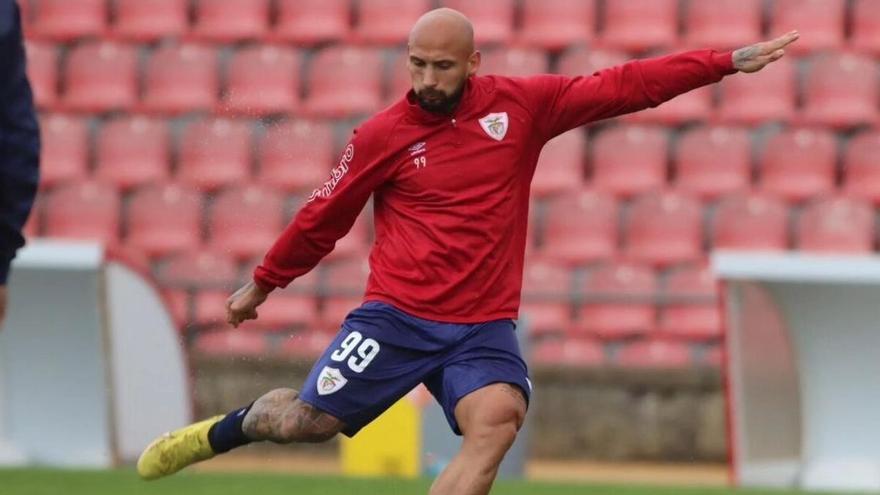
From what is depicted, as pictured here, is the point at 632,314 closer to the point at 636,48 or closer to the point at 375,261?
the point at 636,48

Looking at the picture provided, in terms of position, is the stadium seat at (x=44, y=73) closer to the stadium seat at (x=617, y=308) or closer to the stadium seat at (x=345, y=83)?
the stadium seat at (x=345, y=83)

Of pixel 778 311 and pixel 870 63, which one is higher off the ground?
pixel 870 63

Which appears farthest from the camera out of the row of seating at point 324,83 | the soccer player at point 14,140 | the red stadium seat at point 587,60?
→ the red stadium seat at point 587,60

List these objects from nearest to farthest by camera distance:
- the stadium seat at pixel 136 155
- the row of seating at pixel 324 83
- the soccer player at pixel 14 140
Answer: the soccer player at pixel 14 140 < the row of seating at pixel 324 83 < the stadium seat at pixel 136 155

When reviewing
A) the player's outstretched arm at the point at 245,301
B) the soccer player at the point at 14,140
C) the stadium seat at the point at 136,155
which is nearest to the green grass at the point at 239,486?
the player's outstretched arm at the point at 245,301

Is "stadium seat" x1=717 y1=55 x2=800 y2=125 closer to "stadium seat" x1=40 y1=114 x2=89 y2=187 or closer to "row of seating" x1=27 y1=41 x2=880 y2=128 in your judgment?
"row of seating" x1=27 y1=41 x2=880 y2=128

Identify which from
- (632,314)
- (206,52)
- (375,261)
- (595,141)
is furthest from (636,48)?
(375,261)

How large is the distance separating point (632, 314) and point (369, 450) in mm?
2544

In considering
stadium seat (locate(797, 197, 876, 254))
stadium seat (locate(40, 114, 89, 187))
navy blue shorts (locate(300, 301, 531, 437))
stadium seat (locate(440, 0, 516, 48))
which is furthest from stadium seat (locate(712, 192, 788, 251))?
navy blue shorts (locate(300, 301, 531, 437))

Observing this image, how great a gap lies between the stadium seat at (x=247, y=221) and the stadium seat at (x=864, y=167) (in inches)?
169

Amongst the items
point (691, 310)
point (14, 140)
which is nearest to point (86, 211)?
point (691, 310)

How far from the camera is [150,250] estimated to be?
14.9m

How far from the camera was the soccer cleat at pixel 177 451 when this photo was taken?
770cm

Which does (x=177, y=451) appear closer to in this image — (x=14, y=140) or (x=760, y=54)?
(x=14, y=140)
